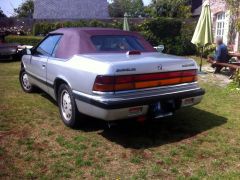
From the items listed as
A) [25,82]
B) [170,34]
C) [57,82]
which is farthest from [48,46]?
[170,34]

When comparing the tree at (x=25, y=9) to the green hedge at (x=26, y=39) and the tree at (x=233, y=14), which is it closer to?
the green hedge at (x=26, y=39)

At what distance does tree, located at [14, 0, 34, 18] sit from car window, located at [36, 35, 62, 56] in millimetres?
55467

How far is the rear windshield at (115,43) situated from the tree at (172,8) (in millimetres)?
25204

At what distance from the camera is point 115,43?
18.6 ft

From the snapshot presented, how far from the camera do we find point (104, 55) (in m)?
5.09

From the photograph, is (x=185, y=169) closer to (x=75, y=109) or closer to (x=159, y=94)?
(x=159, y=94)

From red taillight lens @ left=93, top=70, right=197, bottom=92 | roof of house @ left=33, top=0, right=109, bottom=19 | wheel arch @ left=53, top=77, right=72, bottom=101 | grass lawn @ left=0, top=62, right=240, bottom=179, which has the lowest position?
grass lawn @ left=0, top=62, right=240, bottom=179

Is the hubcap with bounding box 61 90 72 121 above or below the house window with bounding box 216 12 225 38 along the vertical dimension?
below

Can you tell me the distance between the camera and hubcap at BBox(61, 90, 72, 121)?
524cm

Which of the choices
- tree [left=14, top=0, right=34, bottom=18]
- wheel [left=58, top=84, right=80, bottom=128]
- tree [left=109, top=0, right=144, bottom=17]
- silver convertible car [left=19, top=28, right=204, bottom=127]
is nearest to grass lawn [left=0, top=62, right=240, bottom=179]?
wheel [left=58, top=84, right=80, bottom=128]

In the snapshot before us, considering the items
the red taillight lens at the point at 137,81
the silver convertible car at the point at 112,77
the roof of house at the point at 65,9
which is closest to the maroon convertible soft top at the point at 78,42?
the silver convertible car at the point at 112,77

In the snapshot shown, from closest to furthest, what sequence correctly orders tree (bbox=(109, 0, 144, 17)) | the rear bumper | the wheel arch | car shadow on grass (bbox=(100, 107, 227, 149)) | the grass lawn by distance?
the grass lawn < the rear bumper < car shadow on grass (bbox=(100, 107, 227, 149)) < the wheel arch < tree (bbox=(109, 0, 144, 17))

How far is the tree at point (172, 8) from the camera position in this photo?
3094 cm

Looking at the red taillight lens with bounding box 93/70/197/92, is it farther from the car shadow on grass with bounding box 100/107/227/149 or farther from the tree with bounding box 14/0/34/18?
the tree with bounding box 14/0/34/18
